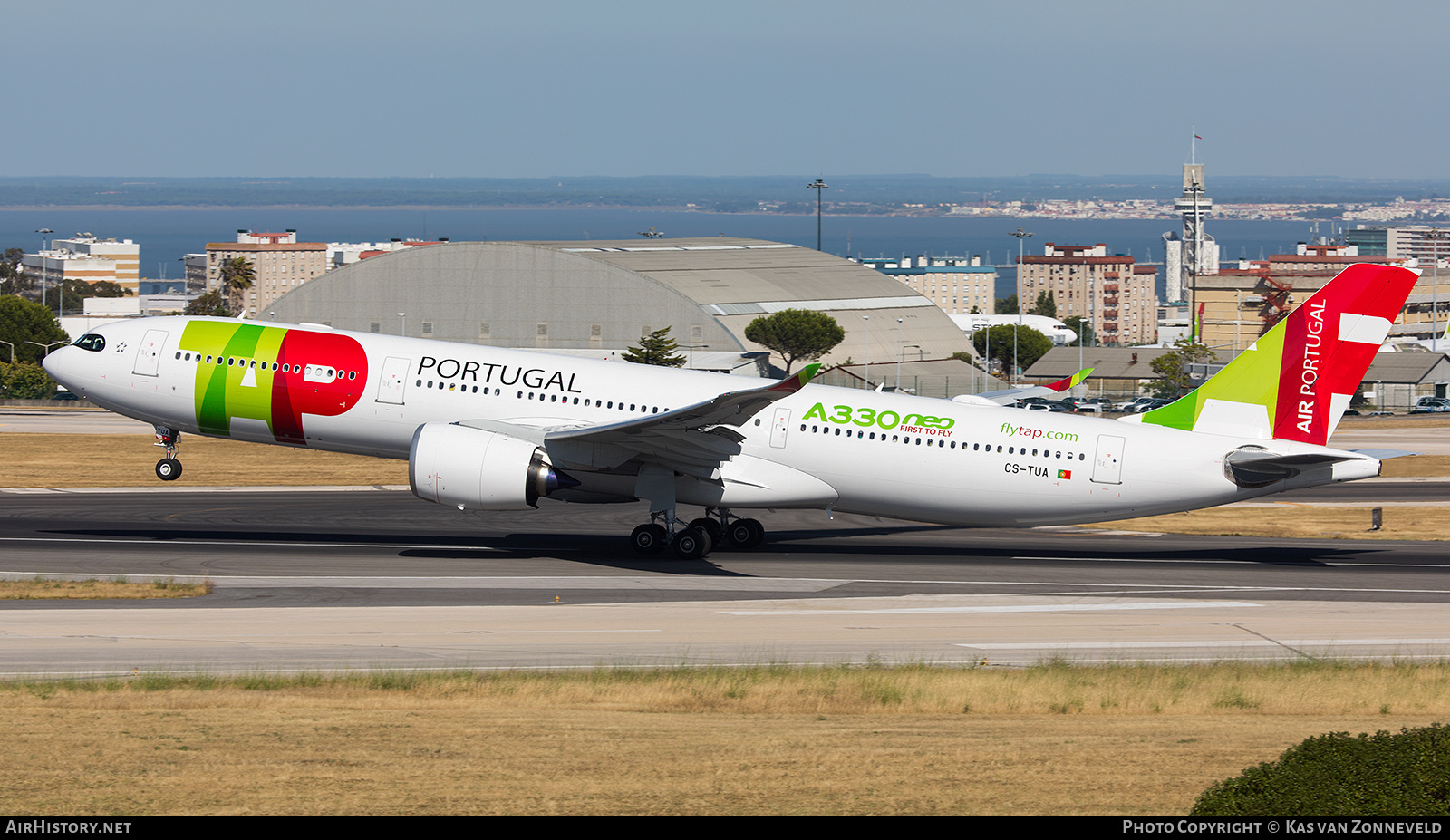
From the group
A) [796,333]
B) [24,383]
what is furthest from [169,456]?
[796,333]

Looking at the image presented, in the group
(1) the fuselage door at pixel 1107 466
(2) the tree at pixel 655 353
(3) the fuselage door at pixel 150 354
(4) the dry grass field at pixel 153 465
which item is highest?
(2) the tree at pixel 655 353

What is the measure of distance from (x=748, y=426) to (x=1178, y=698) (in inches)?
637

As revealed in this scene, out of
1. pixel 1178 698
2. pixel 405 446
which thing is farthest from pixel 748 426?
pixel 1178 698

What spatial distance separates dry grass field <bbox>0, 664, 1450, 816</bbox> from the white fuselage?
1116cm

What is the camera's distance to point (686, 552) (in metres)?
36.1

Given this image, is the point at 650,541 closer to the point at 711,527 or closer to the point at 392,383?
the point at 711,527

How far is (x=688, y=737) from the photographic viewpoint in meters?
17.6

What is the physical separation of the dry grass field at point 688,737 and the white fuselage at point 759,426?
36.6 ft

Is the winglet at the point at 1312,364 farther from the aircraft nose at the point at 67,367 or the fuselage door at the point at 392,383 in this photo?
the aircraft nose at the point at 67,367

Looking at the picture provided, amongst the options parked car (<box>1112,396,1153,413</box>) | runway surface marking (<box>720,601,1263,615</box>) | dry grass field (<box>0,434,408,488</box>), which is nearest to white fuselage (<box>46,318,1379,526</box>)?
runway surface marking (<box>720,601,1263,615</box>)

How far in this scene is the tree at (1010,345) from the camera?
594 ft

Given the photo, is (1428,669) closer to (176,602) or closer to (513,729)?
(513,729)

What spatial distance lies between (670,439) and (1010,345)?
152 meters

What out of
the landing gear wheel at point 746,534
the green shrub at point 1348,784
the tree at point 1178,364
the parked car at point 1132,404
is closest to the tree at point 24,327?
the parked car at point 1132,404
